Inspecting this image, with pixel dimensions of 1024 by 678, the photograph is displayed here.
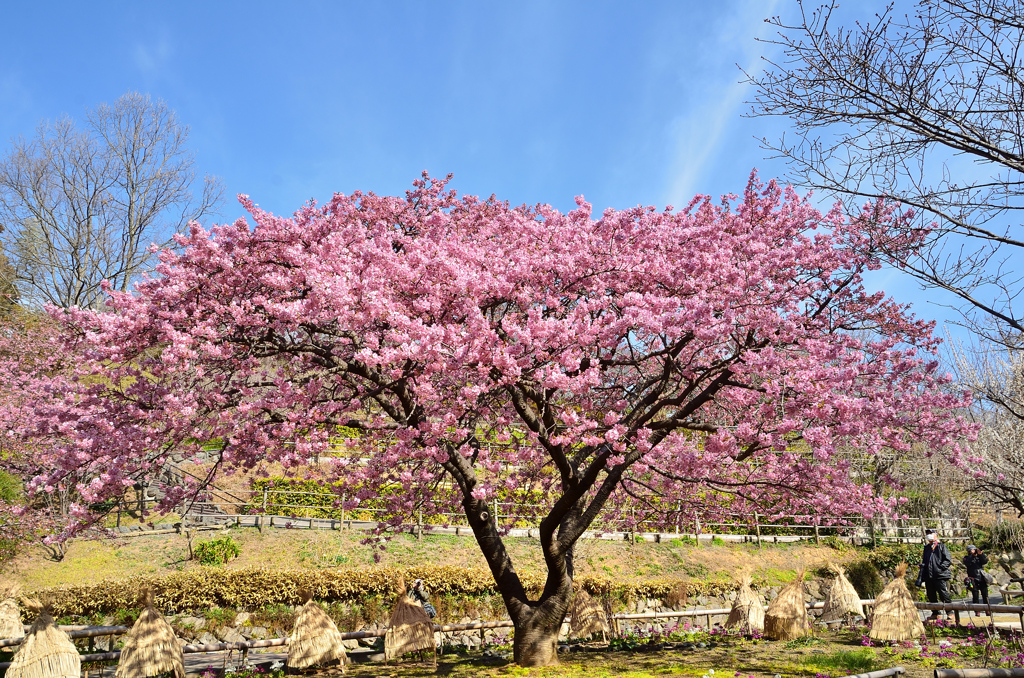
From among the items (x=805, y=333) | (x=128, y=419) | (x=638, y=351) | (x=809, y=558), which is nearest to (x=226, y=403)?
(x=128, y=419)

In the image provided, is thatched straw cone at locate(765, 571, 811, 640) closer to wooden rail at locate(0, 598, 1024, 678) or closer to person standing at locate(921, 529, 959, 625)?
wooden rail at locate(0, 598, 1024, 678)

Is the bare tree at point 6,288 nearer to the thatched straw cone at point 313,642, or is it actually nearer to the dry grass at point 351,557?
the dry grass at point 351,557

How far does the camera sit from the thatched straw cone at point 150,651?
26.8ft

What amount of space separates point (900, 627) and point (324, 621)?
8.76 metres

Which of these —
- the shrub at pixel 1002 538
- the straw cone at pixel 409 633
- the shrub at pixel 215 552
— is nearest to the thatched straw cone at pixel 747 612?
the straw cone at pixel 409 633

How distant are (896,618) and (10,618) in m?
13.9

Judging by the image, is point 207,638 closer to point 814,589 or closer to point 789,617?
point 789,617

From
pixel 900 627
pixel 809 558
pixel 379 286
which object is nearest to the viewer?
pixel 379 286

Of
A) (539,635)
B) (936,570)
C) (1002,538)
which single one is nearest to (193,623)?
(539,635)

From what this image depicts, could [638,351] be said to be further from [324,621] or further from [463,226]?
[324,621]

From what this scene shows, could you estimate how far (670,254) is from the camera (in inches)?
366

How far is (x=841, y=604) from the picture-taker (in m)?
12.1

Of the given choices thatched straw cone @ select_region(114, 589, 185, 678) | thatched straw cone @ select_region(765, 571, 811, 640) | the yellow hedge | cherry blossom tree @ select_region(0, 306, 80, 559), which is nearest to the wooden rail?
thatched straw cone @ select_region(114, 589, 185, 678)

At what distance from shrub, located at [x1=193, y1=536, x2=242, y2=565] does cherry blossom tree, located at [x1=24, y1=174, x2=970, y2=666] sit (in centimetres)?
711
